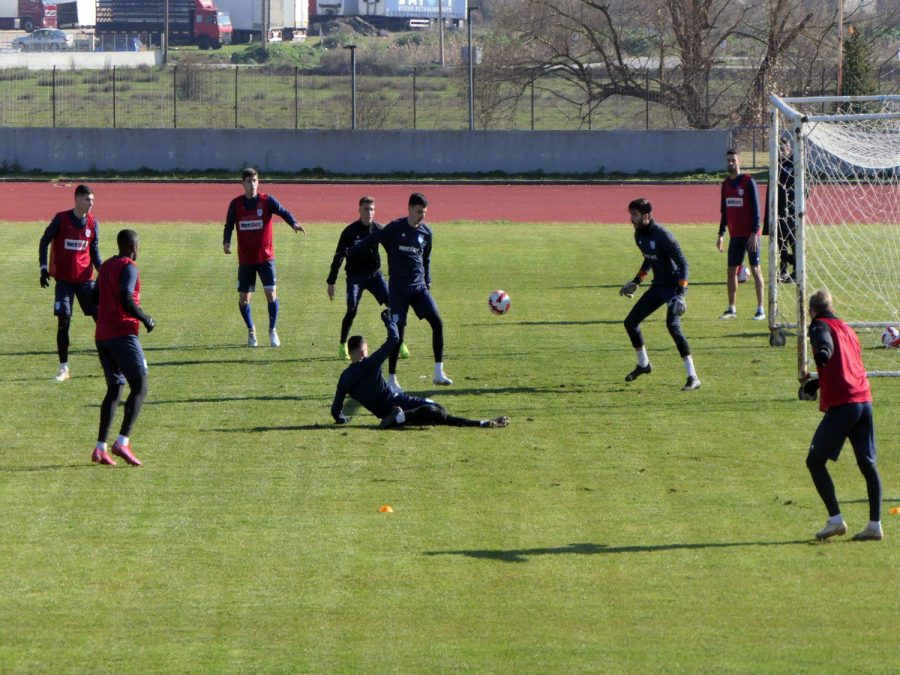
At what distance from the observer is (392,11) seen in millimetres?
108250

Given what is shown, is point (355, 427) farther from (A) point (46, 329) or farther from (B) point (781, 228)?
(B) point (781, 228)

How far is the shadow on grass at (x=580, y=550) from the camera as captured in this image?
909 centimetres

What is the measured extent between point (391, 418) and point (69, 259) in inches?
195

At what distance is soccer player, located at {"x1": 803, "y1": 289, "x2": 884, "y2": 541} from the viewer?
9039 mm

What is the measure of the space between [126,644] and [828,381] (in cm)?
503

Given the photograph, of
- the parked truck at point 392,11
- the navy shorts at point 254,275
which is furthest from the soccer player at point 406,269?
the parked truck at point 392,11

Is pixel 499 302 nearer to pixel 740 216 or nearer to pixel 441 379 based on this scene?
pixel 441 379

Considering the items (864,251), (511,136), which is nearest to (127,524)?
(864,251)

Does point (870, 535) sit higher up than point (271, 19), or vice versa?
point (271, 19)

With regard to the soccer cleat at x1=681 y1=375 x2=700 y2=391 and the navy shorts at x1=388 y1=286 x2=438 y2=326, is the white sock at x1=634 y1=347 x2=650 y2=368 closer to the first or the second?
the soccer cleat at x1=681 y1=375 x2=700 y2=391

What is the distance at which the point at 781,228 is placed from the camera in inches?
839

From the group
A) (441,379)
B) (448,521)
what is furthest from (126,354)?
(441,379)

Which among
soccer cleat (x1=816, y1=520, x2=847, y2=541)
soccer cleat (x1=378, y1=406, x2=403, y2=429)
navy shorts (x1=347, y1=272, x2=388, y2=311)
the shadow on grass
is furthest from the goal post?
navy shorts (x1=347, y1=272, x2=388, y2=311)

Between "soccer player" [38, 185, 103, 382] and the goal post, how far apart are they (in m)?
8.23
